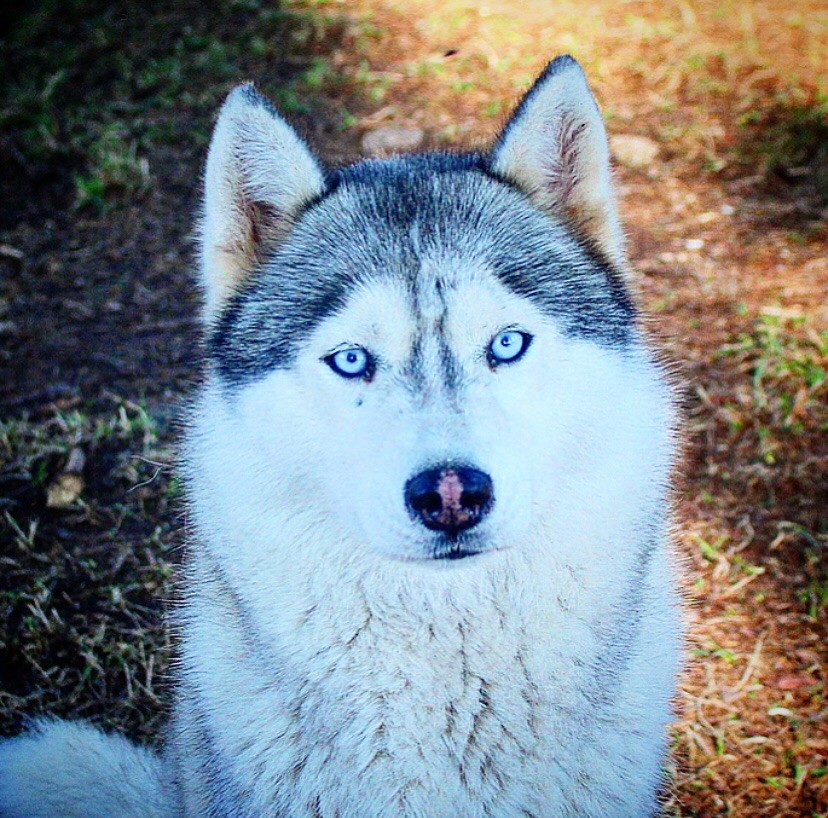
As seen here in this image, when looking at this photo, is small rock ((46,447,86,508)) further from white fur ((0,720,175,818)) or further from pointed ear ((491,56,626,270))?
pointed ear ((491,56,626,270))

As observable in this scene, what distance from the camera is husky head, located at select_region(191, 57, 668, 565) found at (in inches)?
80.9

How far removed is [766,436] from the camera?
4.16 metres

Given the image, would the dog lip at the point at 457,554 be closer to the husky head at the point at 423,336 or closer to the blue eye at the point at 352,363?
the husky head at the point at 423,336

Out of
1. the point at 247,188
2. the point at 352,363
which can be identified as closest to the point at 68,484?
the point at 247,188

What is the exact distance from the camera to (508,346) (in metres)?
2.25

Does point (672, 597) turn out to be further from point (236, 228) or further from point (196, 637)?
point (236, 228)

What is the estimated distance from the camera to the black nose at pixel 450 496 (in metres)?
1.94

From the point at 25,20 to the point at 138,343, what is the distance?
13.5 ft

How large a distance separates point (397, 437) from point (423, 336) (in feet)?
1.00

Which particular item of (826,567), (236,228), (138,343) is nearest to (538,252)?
(236,228)

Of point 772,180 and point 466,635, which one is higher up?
point 772,180

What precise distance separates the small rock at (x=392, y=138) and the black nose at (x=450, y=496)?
14.1 feet

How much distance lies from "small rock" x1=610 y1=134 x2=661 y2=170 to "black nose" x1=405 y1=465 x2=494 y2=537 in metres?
4.39

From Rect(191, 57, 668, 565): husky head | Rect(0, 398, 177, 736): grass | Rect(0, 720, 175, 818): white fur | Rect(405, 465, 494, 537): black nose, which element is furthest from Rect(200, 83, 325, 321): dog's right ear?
Rect(0, 720, 175, 818): white fur
